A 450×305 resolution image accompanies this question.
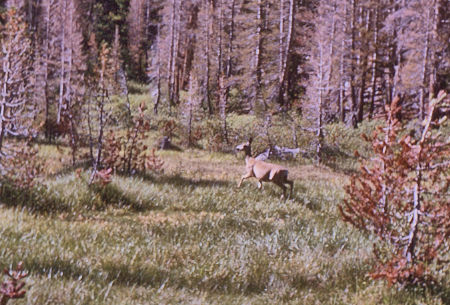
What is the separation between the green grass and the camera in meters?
3.94

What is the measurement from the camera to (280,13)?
2948cm

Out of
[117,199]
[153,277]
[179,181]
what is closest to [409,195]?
[153,277]

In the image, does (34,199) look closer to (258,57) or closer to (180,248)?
(180,248)

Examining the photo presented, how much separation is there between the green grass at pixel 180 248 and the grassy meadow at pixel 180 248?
0.05 feet

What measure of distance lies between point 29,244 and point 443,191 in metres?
4.53

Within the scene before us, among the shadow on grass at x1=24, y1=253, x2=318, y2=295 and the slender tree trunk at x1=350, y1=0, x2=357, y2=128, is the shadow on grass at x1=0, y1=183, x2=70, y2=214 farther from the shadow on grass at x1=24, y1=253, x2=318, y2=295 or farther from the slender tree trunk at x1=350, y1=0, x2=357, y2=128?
the slender tree trunk at x1=350, y1=0, x2=357, y2=128

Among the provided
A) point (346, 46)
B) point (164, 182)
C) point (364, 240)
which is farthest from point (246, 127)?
point (364, 240)

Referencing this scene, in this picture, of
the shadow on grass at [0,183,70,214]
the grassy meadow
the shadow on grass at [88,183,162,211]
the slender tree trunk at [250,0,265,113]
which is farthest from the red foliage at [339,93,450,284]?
the slender tree trunk at [250,0,265,113]

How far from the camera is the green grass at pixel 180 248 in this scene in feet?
12.9

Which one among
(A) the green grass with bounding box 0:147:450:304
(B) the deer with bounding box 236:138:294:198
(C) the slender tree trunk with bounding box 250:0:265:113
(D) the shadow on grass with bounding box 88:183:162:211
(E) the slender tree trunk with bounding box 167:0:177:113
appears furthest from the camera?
(E) the slender tree trunk with bounding box 167:0:177:113

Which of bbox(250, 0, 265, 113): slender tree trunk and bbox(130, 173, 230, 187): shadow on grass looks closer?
bbox(130, 173, 230, 187): shadow on grass

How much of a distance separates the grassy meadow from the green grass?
1 cm

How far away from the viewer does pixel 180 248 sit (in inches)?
200

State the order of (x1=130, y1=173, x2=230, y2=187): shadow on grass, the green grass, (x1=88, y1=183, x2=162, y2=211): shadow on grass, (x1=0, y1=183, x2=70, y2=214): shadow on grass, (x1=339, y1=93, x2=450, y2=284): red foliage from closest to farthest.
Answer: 1. the green grass
2. (x1=339, y1=93, x2=450, y2=284): red foliage
3. (x1=0, y1=183, x2=70, y2=214): shadow on grass
4. (x1=88, y1=183, x2=162, y2=211): shadow on grass
5. (x1=130, y1=173, x2=230, y2=187): shadow on grass
